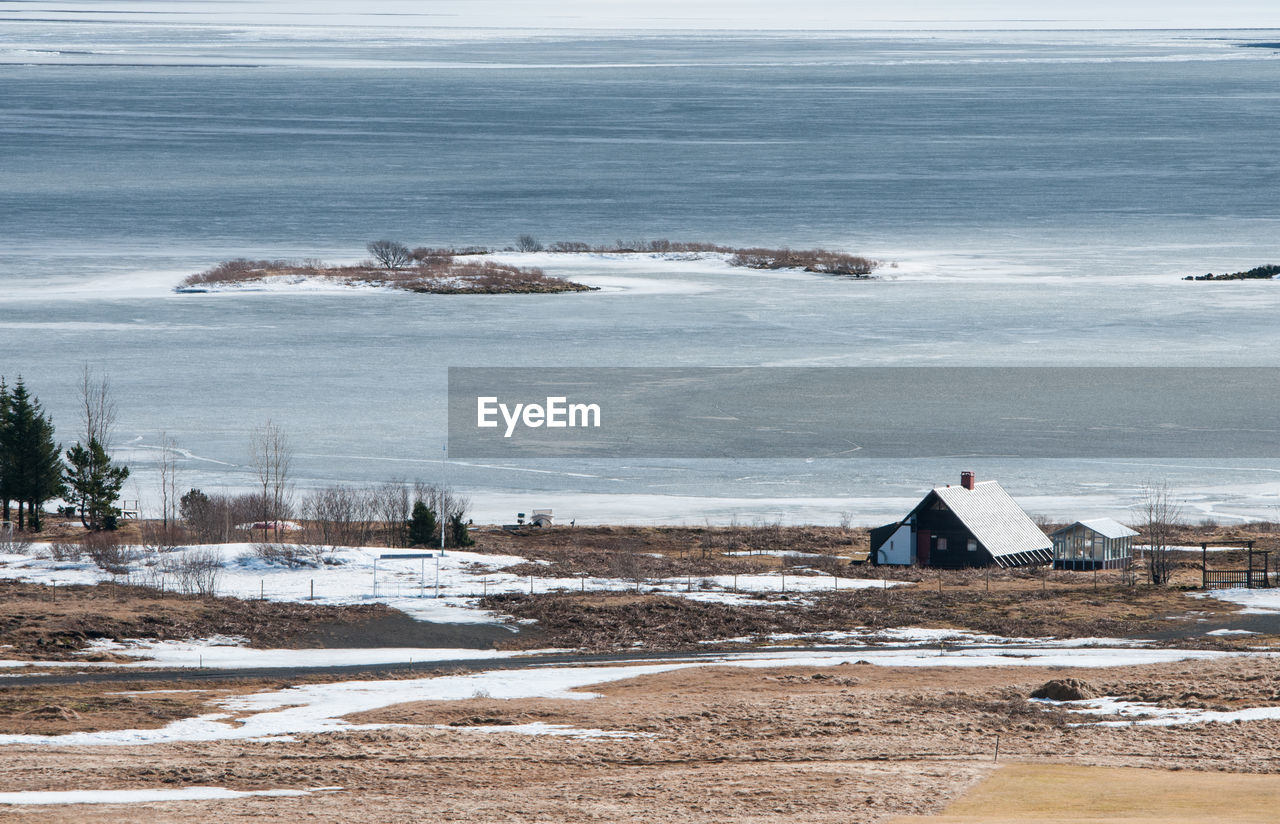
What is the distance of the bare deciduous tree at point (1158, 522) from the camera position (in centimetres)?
4354

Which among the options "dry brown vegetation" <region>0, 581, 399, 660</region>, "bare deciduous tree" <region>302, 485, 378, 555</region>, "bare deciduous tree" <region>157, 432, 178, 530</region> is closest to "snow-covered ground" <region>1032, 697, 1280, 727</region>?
"dry brown vegetation" <region>0, 581, 399, 660</region>

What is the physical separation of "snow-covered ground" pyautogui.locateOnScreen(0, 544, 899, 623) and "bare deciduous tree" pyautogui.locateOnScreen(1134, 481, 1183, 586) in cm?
666

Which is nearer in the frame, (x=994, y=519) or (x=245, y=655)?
(x=245, y=655)

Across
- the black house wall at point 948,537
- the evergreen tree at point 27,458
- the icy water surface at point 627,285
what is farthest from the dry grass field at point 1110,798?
the evergreen tree at point 27,458

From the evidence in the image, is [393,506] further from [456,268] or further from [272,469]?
[456,268]

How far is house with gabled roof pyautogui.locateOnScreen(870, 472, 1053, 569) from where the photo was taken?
152ft

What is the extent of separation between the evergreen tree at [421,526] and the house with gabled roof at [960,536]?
1136cm

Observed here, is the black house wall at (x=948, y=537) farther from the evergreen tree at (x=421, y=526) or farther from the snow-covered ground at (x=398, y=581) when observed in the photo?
the evergreen tree at (x=421, y=526)

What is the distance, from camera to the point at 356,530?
47.7 meters

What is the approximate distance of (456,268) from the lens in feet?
310

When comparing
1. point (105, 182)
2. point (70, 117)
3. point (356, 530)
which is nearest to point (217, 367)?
point (356, 530)

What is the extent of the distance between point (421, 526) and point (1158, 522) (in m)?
19.0

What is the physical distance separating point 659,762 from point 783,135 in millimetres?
159221

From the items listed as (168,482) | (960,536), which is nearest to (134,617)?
(168,482)
